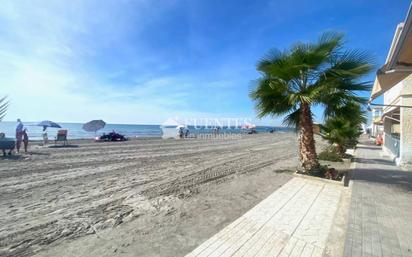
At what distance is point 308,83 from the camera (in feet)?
25.8

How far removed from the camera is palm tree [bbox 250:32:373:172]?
7.34 meters

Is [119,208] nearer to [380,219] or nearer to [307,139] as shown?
[380,219]

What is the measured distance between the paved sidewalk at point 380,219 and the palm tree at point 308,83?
2.10 metres

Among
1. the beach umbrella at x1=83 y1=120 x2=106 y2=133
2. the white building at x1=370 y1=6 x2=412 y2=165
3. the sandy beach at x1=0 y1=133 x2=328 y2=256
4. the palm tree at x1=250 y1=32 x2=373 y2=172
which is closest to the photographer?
the sandy beach at x1=0 y1=133 x2=328 y2=256

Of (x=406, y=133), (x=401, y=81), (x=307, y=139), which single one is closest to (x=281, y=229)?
(x=307, y=139)

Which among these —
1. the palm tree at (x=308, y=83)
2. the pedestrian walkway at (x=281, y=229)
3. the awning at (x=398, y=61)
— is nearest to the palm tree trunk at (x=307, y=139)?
the palm tree at (x=308, y=83)

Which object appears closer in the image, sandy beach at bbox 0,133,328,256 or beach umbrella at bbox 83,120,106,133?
sandy beach at bbox 0,133,328,256

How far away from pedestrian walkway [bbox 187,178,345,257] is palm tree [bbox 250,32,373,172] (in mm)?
2891

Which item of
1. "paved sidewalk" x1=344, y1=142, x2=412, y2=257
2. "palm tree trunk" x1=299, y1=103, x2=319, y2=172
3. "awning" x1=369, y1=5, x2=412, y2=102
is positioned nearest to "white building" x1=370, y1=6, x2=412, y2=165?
"awning" x1=369, y1=5, x2=412, y2=102

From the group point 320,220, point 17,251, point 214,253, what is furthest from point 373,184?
point 17,251

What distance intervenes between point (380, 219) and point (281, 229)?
1887 mm

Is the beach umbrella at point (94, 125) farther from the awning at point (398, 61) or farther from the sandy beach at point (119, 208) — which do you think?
the awning at point (398, 61)

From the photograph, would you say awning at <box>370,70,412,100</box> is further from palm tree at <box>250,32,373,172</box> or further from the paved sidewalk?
the paved sidewalk

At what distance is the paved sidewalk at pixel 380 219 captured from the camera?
321 centimetres
